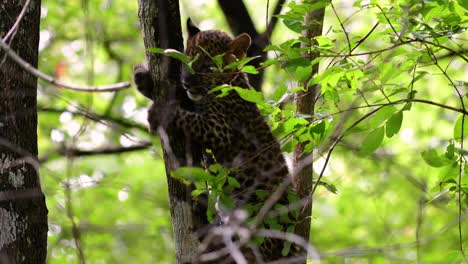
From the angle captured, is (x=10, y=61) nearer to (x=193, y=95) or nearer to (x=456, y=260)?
(x=193, y=95)

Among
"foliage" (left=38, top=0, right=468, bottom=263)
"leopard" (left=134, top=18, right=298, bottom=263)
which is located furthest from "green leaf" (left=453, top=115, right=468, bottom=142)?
"leopard" (left=134, top=18, right=298, bottom=263)

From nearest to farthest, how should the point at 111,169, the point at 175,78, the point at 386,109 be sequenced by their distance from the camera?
1. the point at 386,109
2. the point at 175,78
3. the point at 111,169

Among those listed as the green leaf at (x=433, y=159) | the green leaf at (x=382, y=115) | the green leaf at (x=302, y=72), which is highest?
the green leaf at (x=302, y=72)

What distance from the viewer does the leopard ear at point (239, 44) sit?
679 cm

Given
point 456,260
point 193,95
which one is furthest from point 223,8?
point 456,260

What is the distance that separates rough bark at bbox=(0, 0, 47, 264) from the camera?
15.6ft

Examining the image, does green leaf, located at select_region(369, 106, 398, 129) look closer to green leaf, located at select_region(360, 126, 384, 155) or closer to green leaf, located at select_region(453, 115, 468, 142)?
green leaf, located at select_region(360, 126, 384, 155)

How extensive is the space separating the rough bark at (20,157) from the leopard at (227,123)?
2.77ft

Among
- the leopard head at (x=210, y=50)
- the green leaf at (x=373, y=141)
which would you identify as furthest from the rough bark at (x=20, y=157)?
the green leaf at (x=373, y=141)

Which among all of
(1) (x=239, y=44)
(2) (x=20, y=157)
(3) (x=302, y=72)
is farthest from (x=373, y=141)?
(1) (x=239, y=44)

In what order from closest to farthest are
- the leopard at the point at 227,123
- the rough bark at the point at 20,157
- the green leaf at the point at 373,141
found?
the green leaf at the point at 373,141, the rough bark at the point at 20,157, the leopard at the point at 227,123

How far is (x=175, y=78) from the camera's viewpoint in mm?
5230

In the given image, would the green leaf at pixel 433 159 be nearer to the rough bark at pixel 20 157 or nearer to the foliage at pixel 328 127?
the foliage at pixel 328 127

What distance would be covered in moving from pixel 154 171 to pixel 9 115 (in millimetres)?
9149
